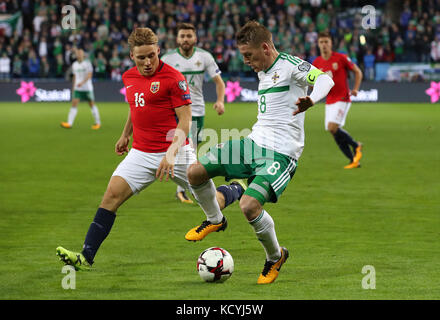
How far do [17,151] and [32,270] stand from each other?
9792 mm

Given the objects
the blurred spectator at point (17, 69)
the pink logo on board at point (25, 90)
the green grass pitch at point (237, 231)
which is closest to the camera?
the green grass pitch at point (237, 231)

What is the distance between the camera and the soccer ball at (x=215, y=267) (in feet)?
20.0

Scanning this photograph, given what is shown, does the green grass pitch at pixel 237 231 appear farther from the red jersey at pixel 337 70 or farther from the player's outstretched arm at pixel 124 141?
the red jersey at pixel 337 70

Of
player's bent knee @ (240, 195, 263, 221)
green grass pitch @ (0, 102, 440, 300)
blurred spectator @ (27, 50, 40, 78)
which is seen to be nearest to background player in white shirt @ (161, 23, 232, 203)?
green grass pitch @ (0, 102, 440, 300)

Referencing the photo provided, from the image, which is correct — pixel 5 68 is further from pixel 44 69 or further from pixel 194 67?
pixel 194 67

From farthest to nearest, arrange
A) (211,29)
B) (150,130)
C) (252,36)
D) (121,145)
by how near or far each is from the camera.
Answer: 1. (211,29)
2. (121,145)
3. (150,130)
4. (252,36)

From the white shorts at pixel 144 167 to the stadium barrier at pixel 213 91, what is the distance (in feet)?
74.5

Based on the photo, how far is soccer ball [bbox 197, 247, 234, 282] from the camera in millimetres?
6098

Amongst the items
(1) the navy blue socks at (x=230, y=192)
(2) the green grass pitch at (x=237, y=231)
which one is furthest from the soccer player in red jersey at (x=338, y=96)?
(1) the navy blue socks at (x=230, y=192)

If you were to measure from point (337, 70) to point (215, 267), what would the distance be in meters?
8.24

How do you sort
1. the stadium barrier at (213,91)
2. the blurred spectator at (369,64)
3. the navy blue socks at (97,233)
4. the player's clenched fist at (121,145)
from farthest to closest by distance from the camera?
the blurred spectator at (369,64)
the stadium barrier at (213,91)
the player's clenched fist at (121,145)
the navy blue socks at (97,233)

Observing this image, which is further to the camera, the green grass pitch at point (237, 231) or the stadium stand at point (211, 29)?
the stadium stand at point (211, 29)

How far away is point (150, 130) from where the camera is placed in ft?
22.7

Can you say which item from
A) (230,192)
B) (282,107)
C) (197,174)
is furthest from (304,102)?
(230,192)
